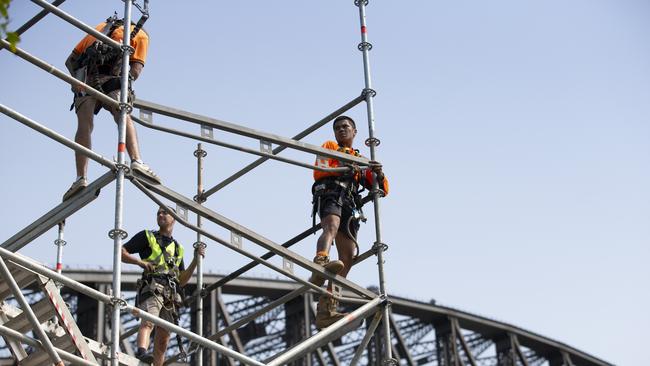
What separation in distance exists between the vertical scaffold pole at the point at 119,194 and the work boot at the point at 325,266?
268 cm

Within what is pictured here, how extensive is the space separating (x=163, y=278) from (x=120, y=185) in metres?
3.26

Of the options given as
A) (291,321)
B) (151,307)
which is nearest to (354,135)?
(151,307)

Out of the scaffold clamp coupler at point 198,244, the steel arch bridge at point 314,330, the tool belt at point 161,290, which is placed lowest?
the tool belt at point 161,290

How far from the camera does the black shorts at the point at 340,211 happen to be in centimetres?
1348

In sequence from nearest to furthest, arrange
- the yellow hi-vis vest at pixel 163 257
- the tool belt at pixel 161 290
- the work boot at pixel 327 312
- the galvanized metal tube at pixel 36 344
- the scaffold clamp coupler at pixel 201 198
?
1. the galvanized metal tube at pixel 36 344
2. the work boot at pixel 327 312
3. the tool belt at pixel 161 290
4. the yellow hi-vis vest at pixel 163 257
5. the scaffold clamp coupler at pixel 201 198

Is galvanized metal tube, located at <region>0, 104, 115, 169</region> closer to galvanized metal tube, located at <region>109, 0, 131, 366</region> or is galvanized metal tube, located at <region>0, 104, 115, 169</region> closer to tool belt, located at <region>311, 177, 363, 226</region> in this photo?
galvanized metal tube, located at <region>109, 0, 131, 366</region>

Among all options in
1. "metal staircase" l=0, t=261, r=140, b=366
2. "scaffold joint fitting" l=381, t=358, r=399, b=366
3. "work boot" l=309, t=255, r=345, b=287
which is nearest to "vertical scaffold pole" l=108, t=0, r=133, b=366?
"metal staircase" l=0, t=261, r=140, b=366

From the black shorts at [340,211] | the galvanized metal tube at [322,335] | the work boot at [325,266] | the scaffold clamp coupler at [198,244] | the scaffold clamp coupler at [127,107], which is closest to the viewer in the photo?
the scaffold clamp coupler at [127,107]

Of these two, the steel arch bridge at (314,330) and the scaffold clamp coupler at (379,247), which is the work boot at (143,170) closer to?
the scaffold clamp coupler at (379,247)

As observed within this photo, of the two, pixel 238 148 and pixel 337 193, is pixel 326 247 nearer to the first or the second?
pixel 337 193

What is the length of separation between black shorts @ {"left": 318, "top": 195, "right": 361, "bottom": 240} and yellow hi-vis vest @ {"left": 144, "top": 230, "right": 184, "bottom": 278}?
194 cm

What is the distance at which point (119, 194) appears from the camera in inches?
426

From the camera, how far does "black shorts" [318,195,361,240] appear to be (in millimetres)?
13484

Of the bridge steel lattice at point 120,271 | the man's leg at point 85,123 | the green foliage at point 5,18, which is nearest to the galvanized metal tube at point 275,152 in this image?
the bridge steel lattice at point 120,271
